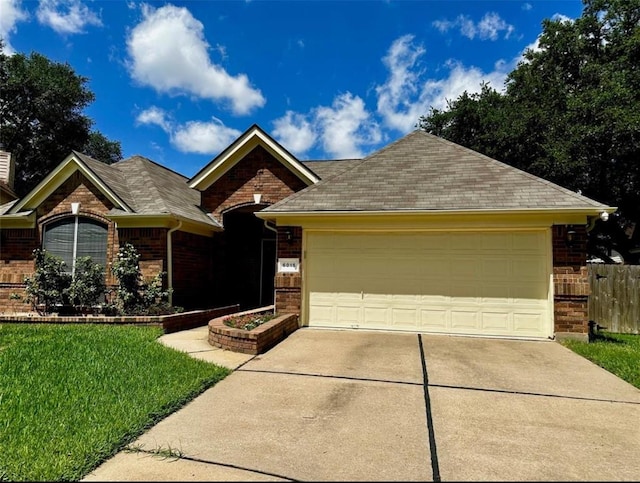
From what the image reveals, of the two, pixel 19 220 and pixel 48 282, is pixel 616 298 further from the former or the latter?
pixel 19 220

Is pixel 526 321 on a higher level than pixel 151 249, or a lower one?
lower

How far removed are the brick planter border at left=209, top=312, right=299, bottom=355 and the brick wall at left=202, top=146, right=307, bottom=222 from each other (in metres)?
5.19

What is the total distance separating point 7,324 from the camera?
28.5 feet

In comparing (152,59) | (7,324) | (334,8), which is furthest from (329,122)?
(7,324)

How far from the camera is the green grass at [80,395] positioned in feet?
9.91

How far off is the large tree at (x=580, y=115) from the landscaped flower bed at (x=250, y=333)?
16036 millimetres

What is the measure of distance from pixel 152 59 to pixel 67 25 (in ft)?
6.93


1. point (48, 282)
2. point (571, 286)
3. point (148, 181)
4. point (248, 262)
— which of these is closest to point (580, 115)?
point (571, 286)

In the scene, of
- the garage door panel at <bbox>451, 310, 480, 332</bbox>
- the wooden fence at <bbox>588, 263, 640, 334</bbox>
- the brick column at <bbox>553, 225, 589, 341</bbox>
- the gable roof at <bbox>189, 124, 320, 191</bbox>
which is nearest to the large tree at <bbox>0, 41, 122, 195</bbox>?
the gable roof at <bbox>189, 124, 320, 191</bbox>

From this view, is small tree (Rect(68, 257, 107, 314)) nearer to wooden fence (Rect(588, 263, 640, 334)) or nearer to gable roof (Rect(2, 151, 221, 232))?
gable roof (Rect(2, 151, 221, 232))

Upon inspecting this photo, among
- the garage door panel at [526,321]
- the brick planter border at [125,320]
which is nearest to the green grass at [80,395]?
the brick planter border at [125,320]

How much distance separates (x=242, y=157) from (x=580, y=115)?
15.1m

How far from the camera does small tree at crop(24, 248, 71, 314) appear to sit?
955 cm

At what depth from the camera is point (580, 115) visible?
16984 millimetres
